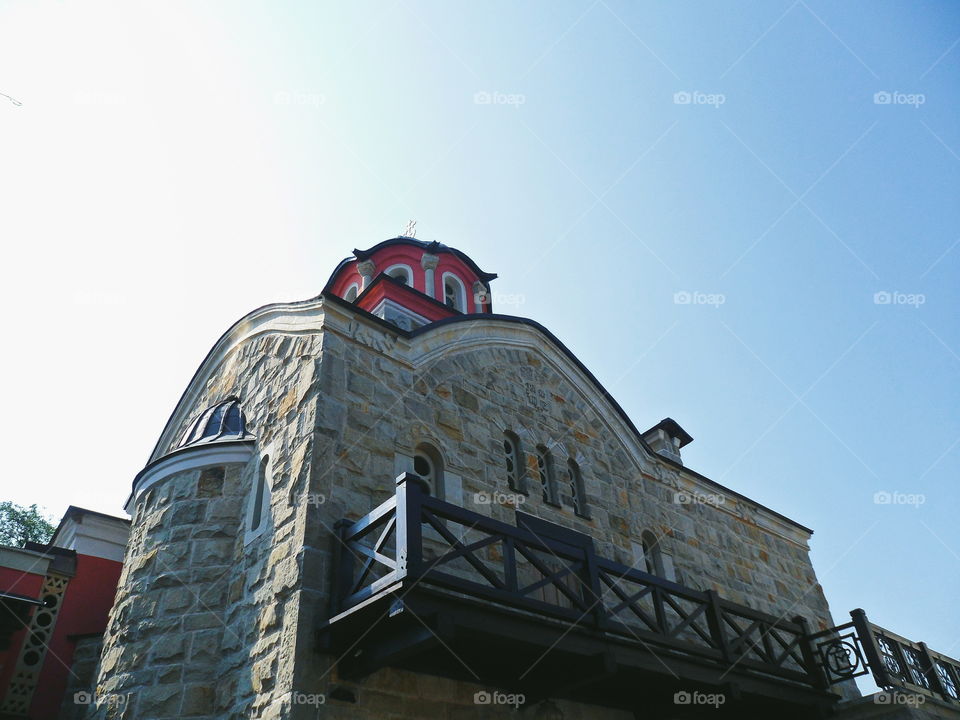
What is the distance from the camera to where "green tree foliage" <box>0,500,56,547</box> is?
25.6 meters

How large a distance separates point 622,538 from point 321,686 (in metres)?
6.10

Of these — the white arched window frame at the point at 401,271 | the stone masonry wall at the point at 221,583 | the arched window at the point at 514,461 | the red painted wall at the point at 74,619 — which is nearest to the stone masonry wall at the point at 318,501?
the stone masonry wall at the point at 221,583

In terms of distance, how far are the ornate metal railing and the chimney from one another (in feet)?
16.9

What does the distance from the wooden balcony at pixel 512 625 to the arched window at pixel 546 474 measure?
3.10ft

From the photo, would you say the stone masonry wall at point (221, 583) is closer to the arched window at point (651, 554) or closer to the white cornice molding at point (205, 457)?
the white cornice molding at point (205, 457)

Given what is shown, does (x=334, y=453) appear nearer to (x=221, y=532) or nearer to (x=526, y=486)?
(x=221, y=532)

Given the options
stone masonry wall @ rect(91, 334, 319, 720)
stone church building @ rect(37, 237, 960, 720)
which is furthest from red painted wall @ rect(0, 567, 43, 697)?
stone masonry wall @ rect(91, 334, 319, 720)

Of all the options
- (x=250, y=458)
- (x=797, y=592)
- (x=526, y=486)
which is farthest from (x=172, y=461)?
(x=797, y=592)

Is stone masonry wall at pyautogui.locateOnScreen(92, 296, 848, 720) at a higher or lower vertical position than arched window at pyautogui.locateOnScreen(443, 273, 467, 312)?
lower

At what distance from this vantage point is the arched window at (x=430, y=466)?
31.3 feet

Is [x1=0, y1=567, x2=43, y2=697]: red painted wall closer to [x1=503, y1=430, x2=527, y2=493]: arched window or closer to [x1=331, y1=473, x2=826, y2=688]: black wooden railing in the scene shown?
[x1=331, y1=473, x2=826, y2=688]: black wooden railing

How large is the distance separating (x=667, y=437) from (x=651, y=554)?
4.07 meters

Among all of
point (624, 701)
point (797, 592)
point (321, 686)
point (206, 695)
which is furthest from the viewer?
point (797, 592)

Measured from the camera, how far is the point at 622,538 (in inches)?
461
